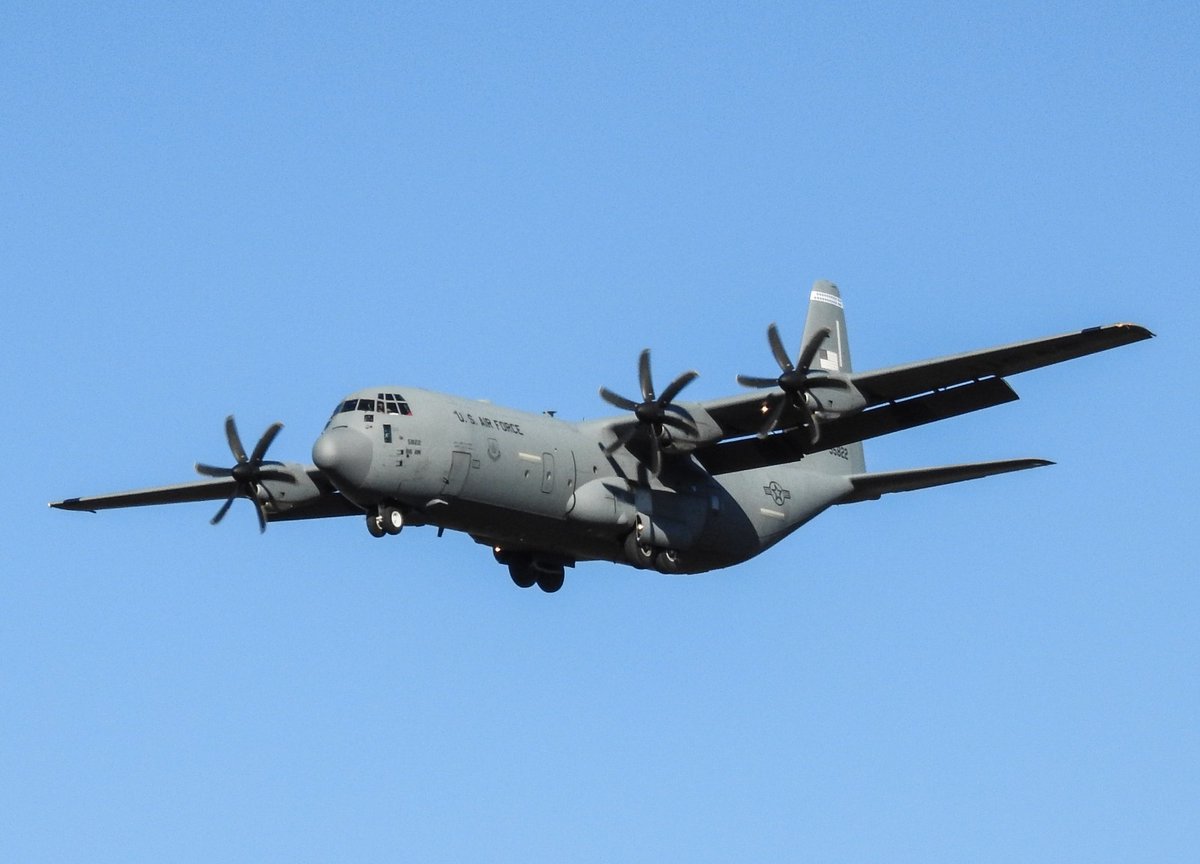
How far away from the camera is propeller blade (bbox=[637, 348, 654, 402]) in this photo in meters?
35.8

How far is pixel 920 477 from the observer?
36938 mm

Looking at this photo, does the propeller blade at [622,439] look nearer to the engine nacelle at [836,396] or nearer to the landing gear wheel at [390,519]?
the engine nacelle at [836,396]

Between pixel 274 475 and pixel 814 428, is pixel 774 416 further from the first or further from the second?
pixel 274 475

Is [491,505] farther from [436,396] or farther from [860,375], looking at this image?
[860,375]

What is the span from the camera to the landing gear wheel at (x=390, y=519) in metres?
33.0

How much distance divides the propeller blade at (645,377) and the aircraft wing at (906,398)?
1070 mm

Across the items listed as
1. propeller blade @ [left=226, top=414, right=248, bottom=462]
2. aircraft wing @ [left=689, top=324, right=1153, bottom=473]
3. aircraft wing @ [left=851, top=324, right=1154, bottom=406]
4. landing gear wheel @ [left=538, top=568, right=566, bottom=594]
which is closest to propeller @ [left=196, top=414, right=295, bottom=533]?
propeller blade @ [left=226, top=414, right=248, bottom=462]

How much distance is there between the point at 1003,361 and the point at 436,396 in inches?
401

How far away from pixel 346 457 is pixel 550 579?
253 inches

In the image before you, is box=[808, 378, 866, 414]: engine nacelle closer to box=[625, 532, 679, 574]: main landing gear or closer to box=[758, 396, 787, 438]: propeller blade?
box=[758, 396, 787, 438]: propeller blade

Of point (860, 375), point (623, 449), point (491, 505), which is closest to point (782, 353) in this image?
point (860, 375)

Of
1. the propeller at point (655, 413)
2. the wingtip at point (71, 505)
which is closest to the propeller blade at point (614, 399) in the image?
the propeller at point (655, 413)

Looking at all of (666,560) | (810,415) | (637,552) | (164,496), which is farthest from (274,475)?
(810,415)

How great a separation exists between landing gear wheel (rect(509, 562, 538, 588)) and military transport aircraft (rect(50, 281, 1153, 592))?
0.13 ft
